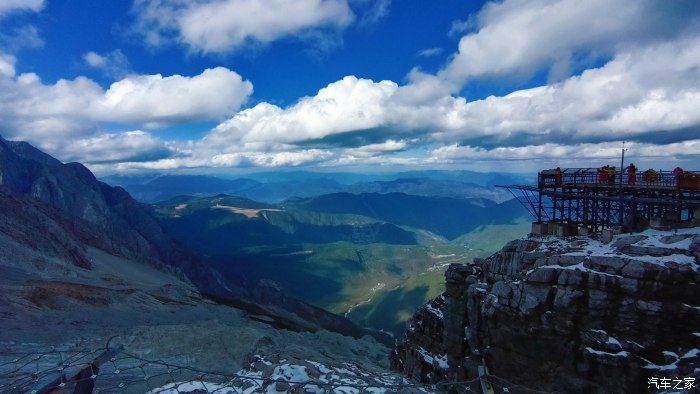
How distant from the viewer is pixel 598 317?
3067 centimetres

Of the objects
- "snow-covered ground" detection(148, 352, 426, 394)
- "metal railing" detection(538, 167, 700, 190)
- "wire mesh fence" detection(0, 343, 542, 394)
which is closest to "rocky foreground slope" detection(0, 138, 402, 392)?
"wire mesh fence" detection(0, 343, 542, 394)

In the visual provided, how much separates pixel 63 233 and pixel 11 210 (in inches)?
636

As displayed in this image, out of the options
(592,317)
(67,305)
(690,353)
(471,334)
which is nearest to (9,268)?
(67,305)

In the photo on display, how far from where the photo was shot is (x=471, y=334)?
42312 millimetres

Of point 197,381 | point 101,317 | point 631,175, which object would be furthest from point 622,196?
point 101,317

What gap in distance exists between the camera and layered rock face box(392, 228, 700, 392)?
28.0 m

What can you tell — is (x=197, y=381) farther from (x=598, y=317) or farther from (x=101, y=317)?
(x=101, y=317)

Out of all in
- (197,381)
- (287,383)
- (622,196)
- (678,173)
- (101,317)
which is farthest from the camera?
(101,317)

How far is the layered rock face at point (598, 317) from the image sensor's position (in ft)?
91.7

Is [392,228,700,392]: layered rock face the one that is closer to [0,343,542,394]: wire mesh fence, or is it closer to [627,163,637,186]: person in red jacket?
[0,343,542,394]: wire mesh fence

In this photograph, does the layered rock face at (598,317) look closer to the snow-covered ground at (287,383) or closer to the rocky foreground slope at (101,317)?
the snow-covered ground at (287,383)

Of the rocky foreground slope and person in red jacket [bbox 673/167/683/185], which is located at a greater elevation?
person in red jacket [bbox 673/167/683/185]

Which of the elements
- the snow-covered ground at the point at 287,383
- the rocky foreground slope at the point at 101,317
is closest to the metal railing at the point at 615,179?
the snow-covered ground at the point at 287,383

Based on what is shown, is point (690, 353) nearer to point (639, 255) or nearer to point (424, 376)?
point (639, 255)
